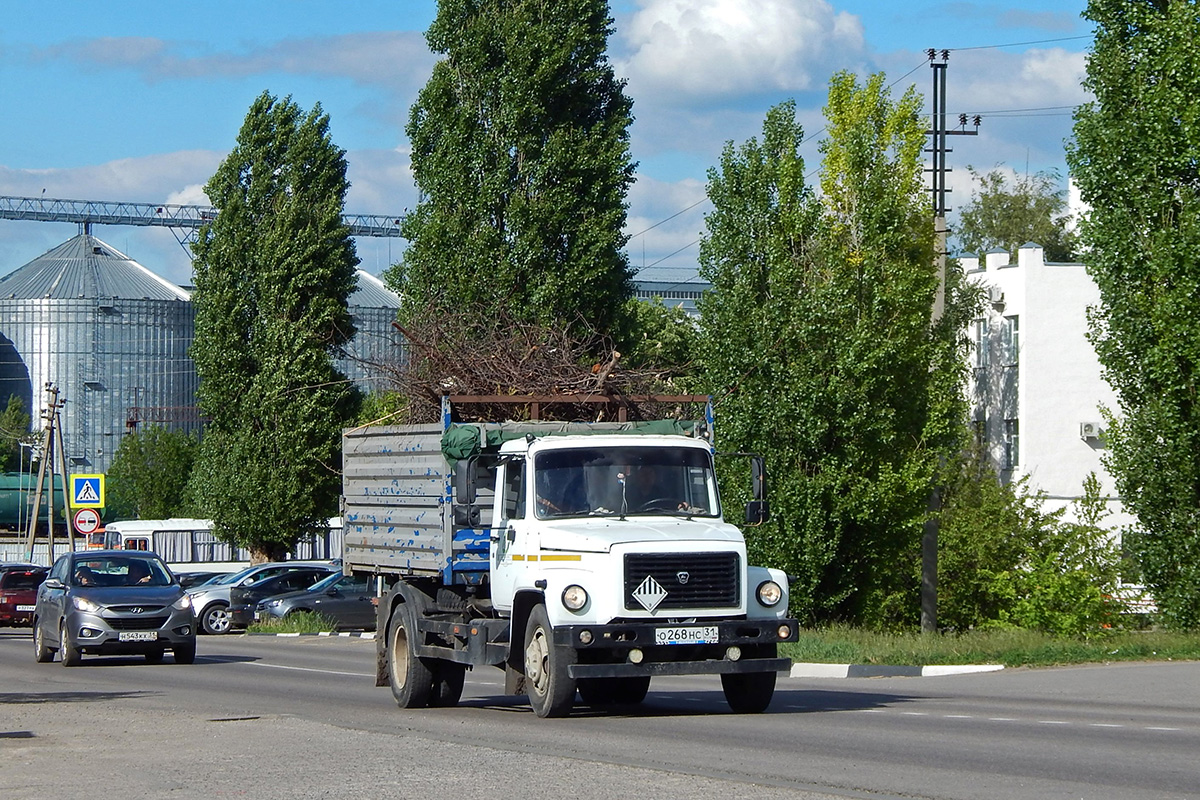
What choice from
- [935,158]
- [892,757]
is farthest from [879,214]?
[892,757]

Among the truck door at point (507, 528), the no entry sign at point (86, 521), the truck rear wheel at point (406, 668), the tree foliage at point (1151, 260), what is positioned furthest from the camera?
the no entry sign at point (86, 521)

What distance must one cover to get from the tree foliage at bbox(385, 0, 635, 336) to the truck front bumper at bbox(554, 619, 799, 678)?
22101 millimetres

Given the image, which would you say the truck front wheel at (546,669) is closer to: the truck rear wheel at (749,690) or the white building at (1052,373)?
the truck rear wheel at (749,690)

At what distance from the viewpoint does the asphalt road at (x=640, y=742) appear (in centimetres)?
943

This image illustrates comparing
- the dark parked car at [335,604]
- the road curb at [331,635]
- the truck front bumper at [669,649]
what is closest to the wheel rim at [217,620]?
the dark parked car at [335,604]

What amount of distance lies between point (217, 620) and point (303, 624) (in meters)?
3.24

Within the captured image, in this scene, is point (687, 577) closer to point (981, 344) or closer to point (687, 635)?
point (687, 635)

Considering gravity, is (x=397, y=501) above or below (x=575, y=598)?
above

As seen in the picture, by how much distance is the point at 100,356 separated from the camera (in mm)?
120438

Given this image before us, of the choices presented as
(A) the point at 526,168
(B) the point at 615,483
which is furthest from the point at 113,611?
(A) the point at 526,168

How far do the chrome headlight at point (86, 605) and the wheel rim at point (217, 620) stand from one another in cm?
1383

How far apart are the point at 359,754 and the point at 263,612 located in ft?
86.8

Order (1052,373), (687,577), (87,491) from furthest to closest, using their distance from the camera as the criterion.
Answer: (1052,373) → (87,491) → (687,577)

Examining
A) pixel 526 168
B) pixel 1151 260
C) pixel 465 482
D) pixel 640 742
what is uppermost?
pixel 526 168
